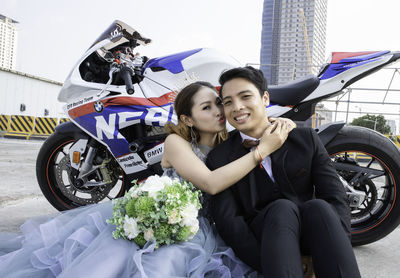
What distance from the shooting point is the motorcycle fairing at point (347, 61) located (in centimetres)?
225

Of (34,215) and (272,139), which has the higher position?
(272,139)

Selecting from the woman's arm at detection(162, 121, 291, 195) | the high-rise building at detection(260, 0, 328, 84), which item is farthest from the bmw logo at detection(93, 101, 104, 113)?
the high-rise building at detection(260, 0, 328, 84)

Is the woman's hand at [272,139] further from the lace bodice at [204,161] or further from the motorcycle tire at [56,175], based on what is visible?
the motorcycle tire at [56,175]

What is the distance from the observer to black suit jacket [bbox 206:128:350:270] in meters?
1.52

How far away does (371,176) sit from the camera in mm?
2188

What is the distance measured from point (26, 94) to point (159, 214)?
24630mm

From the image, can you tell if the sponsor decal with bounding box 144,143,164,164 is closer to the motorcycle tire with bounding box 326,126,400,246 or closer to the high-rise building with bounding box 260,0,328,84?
the motorcycle tire with bounding box 326,126,400,246

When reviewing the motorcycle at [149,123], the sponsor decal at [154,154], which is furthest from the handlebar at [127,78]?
the sponsor decal at [154,154]

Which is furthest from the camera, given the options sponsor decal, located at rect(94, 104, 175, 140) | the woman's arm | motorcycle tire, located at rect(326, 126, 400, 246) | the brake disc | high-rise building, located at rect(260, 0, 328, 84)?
high-rise building, located at rect(260, 0, 328, 84)

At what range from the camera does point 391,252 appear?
223cm

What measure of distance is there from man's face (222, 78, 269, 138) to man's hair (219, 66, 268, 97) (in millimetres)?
19

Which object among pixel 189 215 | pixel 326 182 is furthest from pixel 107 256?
pixel 326 182

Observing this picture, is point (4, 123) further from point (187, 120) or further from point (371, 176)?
point (371, 176)

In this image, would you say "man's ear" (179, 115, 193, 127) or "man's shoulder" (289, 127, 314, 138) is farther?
"man's ear" (179, 115, 193, 127)
